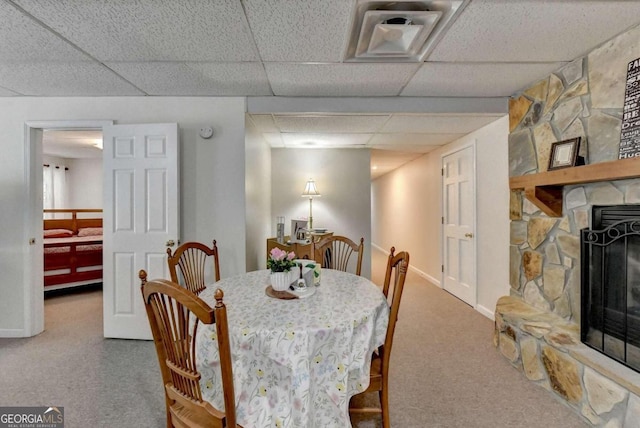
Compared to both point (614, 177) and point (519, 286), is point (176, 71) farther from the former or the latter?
point (519, 286)

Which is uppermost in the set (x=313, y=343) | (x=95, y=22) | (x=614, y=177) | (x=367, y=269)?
(x=95, y=22)

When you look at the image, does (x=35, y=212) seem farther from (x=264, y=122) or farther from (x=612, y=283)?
(x=612, y=283)

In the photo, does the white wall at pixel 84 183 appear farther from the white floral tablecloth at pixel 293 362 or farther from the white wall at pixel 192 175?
the white floral tablecloth at pixel 293 362

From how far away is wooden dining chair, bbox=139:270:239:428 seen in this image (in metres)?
0.93

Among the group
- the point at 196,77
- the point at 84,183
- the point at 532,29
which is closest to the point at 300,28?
the point at 196,77

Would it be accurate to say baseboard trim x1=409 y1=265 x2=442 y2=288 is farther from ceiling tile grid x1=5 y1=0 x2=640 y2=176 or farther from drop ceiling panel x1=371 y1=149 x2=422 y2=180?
ceiling tile grid x1=5 y1=0 x2=640 y2=176

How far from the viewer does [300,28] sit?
1.79 meters

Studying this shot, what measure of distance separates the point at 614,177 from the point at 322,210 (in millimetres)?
3492

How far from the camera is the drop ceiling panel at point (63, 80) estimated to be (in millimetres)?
2273

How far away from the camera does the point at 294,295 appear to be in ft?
5.40

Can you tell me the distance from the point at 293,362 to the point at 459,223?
11.1ft

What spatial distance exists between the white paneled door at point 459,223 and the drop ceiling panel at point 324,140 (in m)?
1.26

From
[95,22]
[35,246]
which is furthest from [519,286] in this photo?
[35,246]

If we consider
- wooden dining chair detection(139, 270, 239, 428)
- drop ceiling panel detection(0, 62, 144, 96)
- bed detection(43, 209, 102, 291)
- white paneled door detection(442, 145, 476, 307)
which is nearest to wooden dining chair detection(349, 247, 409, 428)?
wooden dining chair detection(139, 270, 239, 428)
